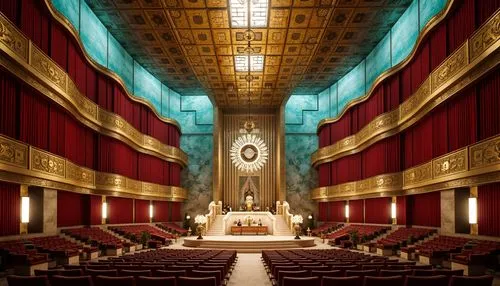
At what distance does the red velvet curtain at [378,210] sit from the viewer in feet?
83.3

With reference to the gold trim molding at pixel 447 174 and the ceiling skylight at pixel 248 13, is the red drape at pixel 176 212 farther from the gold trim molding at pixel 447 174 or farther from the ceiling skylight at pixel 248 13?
the ceiling skylight at pixel 248 13

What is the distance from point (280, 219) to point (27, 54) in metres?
22.4

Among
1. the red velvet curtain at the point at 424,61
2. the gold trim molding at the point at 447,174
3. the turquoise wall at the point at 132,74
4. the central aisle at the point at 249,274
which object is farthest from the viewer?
the turquoise wall at the point at 132,74

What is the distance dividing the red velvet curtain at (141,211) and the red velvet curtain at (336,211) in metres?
13.1

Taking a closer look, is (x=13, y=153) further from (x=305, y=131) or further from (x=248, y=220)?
(x=305, y=131)

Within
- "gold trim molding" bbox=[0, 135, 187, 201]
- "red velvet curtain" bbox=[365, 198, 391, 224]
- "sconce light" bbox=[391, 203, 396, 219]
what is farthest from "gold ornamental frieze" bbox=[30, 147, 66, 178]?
"red velvet curtain" bbox=[365, 198, 391, 224]

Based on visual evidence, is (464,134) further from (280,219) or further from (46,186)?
(280,219)

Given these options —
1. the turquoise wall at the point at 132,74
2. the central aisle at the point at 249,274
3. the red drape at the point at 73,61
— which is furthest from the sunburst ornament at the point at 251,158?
the central aisle at the point at 249,274

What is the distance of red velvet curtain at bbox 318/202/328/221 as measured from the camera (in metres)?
37.0

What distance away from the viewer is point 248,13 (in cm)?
2106

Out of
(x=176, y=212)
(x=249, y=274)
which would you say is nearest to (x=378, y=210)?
(x=249, y=274)

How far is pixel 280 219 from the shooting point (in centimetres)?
3384

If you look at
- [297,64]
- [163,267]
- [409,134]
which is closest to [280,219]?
[297,64]

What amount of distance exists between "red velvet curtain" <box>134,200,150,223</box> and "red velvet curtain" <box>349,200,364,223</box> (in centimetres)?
1336
